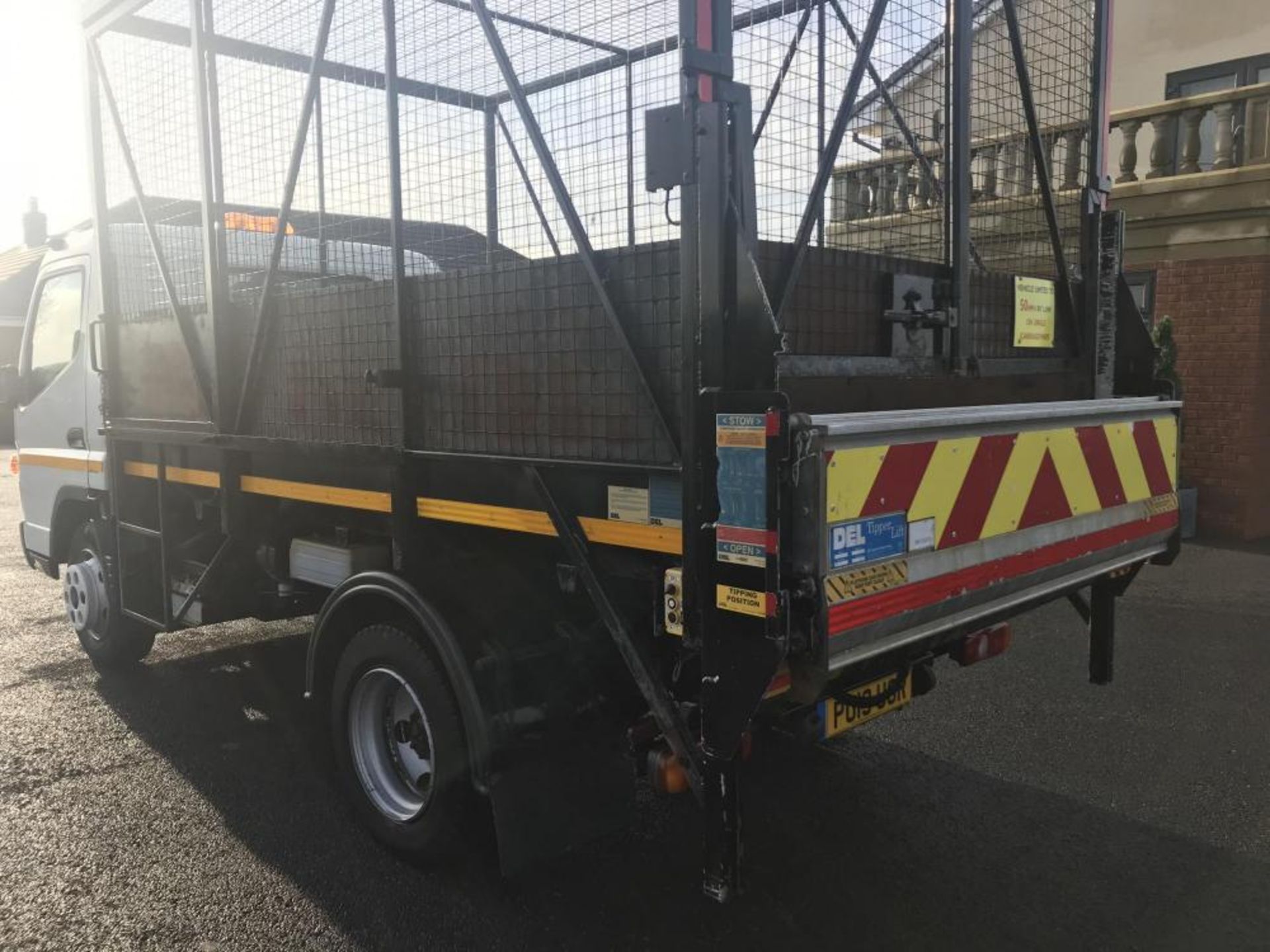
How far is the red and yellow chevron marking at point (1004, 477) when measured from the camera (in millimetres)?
2631

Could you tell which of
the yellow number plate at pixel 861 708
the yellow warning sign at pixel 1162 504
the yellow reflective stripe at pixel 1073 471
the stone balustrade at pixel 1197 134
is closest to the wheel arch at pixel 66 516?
the yellow number plate at pixel 861 708

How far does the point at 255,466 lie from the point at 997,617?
121 inches

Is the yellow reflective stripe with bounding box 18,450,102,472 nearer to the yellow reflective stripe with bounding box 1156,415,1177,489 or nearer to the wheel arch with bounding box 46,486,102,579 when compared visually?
the wheel arch with bounding box 46,486,102,579

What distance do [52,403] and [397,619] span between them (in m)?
3.84

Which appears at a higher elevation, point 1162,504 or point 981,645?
point 1162,504

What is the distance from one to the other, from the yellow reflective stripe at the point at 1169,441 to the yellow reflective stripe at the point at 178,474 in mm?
3943

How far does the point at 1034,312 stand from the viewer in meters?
3.90

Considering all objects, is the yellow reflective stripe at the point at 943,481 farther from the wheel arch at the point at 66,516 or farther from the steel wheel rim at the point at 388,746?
the wheel arch at the point at 66,516

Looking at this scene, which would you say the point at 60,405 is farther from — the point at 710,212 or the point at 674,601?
the point at 710,212

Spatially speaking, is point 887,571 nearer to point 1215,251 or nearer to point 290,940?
point 290,940

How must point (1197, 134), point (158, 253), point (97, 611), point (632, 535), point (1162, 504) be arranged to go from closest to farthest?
1. point (632, 535)
2. point (1162, 504)
3. point (158, 253)
4. point (97, 611)
5. point (1197, 134)

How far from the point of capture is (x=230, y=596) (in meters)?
4.87

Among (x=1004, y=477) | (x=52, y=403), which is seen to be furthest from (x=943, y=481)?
(x=52, y=403)

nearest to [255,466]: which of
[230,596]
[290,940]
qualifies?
[230,596]
